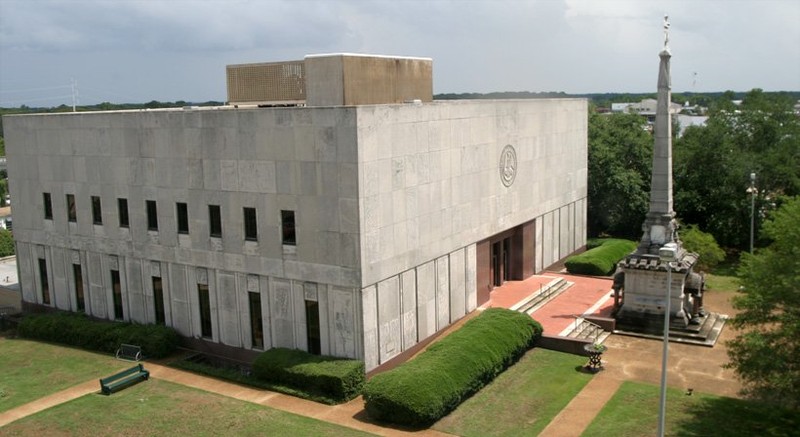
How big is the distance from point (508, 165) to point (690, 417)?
1922cm

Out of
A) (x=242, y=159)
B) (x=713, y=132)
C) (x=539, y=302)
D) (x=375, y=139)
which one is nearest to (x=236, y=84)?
(x=242, y=159)

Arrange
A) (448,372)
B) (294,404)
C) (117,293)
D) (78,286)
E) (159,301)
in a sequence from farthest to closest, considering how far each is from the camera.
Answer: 1. (78,286)
2. (117,293)
3. (159,301)
4. (294,404)
5. (448,372)

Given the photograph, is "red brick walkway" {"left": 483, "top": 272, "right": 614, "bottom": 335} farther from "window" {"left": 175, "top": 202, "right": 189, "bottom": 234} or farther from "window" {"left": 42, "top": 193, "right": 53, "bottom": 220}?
"window" {"left": 42, "top": 193, "right": 53, "bottom": 220}

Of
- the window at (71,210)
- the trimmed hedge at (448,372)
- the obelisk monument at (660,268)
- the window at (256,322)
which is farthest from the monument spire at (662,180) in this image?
the window at (71,210)

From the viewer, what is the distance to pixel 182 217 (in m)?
35.5

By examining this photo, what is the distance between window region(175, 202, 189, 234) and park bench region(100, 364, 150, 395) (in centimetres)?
670

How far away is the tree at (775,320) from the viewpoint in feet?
75.9

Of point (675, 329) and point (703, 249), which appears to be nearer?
point (675, 329)

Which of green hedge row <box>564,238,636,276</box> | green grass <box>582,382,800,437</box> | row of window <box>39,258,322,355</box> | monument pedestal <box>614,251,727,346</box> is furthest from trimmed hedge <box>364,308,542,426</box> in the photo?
green hedge row <box>564,238,636,276</box>

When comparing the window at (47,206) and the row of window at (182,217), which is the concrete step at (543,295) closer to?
the row of window at (182,217)

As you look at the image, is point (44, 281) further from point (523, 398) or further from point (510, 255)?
point (523, 398)

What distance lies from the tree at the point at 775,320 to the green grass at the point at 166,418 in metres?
13.7

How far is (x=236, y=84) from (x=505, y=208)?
650 inches

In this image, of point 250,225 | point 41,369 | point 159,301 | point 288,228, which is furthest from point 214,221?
point 41,369
